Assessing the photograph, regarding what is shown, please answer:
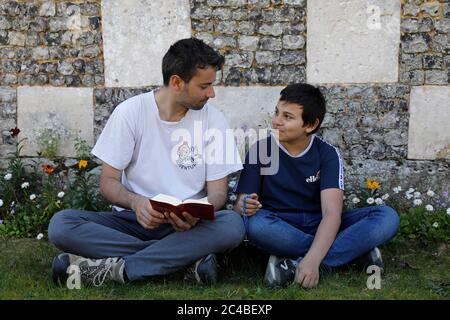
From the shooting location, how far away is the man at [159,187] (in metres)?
3.46

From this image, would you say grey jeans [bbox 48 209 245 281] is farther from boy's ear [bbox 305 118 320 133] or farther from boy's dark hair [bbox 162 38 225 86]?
boy's dark hair [bbox 162 38 225 86]

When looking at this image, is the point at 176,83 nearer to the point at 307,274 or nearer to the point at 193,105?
the point at 193,105

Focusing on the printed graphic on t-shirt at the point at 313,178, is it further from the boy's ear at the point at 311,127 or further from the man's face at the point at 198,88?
the man's face at the point at 198,88

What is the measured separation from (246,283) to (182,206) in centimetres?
70

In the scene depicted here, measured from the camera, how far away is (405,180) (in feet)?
15.5

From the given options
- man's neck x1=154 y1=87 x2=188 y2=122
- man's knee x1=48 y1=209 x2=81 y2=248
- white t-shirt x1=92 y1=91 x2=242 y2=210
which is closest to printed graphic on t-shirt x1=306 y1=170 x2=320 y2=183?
white t-shirt x1=92 y1=91 x2=242 y2=210

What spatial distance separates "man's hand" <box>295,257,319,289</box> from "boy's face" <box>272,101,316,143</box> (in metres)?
0.75

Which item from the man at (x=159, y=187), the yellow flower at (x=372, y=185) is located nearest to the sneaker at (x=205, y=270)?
the man at (x=159, y=187)

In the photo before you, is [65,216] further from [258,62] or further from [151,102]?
[258,62]

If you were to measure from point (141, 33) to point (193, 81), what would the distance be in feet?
4.99

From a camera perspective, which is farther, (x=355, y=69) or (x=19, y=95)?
(x=19, y=95)
